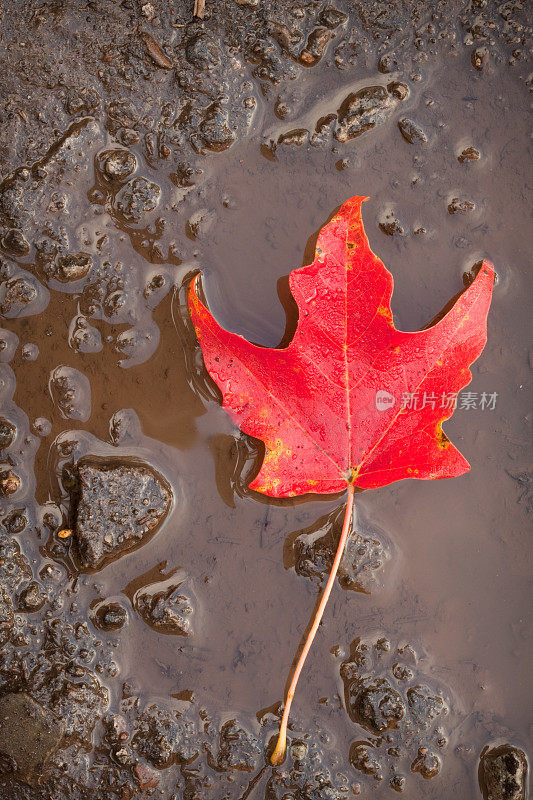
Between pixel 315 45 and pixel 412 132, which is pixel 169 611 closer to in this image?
pixel 412 132

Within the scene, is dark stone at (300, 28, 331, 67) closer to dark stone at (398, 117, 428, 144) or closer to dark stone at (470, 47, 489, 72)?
dark stone at (398, 117, 428, 144)

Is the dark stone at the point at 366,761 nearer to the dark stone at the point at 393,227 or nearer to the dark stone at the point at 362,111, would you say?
the dark stone at the point at 393,227

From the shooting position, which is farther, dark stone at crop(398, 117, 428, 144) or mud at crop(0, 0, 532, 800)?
dark stone at crop(398, 117, 428, 144)

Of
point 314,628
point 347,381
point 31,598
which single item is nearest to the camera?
point 347,381

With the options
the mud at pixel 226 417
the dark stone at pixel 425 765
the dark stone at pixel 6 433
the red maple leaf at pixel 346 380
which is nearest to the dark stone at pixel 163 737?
the mud at pixel 226 417

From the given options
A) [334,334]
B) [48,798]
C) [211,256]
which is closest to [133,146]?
[211,256]

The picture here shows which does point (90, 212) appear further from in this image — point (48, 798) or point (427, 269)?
point (48, 798)

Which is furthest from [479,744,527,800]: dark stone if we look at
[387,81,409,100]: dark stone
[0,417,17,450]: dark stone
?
[387,81,409,100]: dark stone

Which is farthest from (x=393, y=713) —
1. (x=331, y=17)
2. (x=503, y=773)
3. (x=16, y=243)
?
(x=331, y=17)

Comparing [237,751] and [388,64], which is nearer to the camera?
[237,751]
